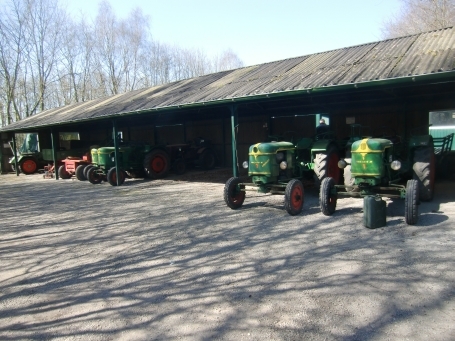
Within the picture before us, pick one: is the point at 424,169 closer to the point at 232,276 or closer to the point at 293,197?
the point at 293,197

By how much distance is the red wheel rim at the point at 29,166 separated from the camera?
1759 cm

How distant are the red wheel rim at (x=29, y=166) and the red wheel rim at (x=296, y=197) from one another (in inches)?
624

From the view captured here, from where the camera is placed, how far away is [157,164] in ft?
40.0

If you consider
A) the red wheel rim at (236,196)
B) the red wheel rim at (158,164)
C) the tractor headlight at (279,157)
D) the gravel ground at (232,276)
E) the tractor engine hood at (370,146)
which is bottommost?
the gravel ground at (232,276)

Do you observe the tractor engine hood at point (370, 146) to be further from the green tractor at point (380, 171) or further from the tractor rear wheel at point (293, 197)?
the tractor rear wheel at point (293, 197)

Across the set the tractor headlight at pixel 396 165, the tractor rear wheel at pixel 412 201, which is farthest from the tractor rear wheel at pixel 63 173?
the tractor rear wheel at pixel 412 201

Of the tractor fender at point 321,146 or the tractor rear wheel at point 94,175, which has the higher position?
the tractor fender at point 321,146

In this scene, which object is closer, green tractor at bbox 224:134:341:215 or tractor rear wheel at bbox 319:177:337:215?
tractor rear wheel at bbox 319:177:337:215

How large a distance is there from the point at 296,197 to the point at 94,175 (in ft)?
26.6

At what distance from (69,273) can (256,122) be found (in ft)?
32.9

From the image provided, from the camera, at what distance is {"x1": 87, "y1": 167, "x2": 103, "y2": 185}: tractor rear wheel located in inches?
469

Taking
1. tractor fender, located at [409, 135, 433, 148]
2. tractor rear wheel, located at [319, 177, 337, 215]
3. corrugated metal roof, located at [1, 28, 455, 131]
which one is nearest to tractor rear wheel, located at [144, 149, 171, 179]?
corrugated metal roof, located at [1, 28, 455, 131]

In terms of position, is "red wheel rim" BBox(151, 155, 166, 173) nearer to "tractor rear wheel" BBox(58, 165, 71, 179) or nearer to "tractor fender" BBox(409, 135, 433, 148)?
"tractor rear wheel" BBox(58, 165, 71, 179)

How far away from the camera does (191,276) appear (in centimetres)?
371
